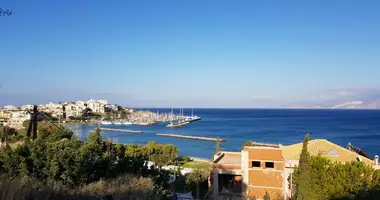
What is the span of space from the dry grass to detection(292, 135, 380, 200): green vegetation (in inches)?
288

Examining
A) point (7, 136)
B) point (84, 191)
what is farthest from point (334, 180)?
point (7, 136)

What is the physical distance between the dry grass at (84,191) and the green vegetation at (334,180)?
24.0 ft

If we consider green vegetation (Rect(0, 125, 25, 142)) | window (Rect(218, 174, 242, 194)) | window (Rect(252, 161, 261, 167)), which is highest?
green vegetation (Rect(0, 125, 25, 142))

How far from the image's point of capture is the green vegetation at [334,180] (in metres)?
10.2

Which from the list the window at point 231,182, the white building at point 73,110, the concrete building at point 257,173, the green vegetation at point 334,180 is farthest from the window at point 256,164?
the white building at point 73,110

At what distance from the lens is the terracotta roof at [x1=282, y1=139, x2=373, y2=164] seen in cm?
1706

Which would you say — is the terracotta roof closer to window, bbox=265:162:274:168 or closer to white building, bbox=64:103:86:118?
window, bbox=265:162:274:168

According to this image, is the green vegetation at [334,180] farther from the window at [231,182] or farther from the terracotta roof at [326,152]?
the terracotta roof at [326,152]

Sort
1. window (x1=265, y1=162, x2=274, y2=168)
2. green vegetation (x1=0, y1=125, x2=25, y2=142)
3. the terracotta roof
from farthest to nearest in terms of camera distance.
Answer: green vegetation (x1=0, y1=125, x2=25, y2=142) < the terracotta roof < window (x1=265, y1=162, x2=274, y2=168)

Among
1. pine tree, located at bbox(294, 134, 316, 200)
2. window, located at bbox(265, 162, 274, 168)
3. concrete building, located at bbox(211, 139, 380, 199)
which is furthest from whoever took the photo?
window, located at bbox(265, 162, 274, 168)

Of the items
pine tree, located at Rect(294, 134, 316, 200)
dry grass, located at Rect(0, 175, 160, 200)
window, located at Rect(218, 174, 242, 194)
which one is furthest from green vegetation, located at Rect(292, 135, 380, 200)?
dry grass, located at Rect(0, 175, 160, 200)

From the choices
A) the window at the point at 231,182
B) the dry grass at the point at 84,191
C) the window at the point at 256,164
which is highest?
the dry grass at the point at 84,191

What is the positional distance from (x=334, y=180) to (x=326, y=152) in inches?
285

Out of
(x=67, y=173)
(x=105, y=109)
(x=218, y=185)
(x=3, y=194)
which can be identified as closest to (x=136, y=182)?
(x=3, y=194)
